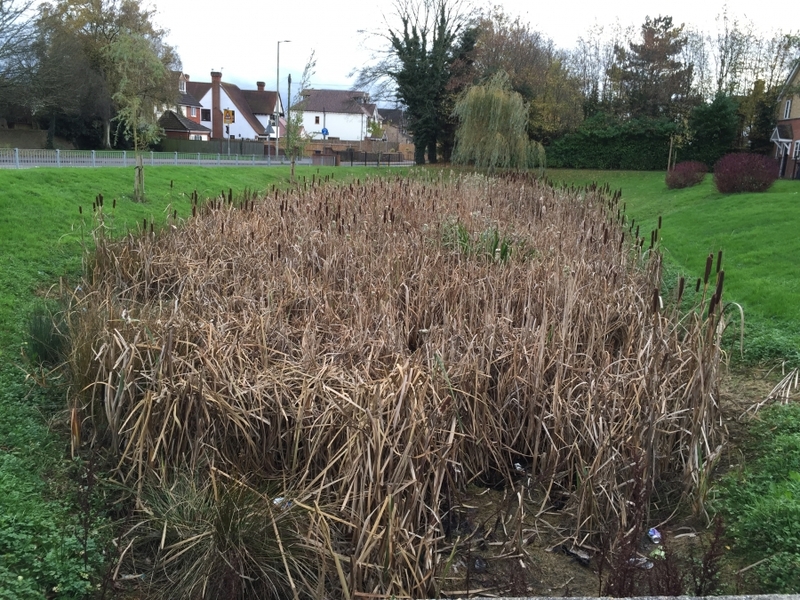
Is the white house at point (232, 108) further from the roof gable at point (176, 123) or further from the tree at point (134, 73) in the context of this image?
the tree at point (134, 73)

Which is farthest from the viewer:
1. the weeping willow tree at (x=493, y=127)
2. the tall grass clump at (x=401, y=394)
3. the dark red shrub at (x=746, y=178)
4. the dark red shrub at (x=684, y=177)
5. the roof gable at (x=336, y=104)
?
the roof gable at (x=336, y=104)

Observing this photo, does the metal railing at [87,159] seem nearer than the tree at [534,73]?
Yes

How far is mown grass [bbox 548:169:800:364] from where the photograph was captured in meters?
6.09

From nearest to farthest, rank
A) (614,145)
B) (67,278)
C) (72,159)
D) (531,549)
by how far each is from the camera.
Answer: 1. (531,549)
2. (67,278)
3. (72,159)
4. (614,145)

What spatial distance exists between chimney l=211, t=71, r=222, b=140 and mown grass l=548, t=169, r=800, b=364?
1830 inches

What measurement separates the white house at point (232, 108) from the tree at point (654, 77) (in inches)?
1227

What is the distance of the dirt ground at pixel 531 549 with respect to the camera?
3.05 meters

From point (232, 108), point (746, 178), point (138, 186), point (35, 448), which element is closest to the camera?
point (35, 448)

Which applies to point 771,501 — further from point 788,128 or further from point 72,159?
point 788,128

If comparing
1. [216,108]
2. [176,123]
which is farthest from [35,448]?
[216,108]

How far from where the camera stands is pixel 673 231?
43.9 ft

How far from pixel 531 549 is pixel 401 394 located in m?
1.04

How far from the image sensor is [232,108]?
6044 centimetres

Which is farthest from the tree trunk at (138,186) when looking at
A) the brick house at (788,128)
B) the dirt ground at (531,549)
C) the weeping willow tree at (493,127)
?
the brick house at (788,128)
